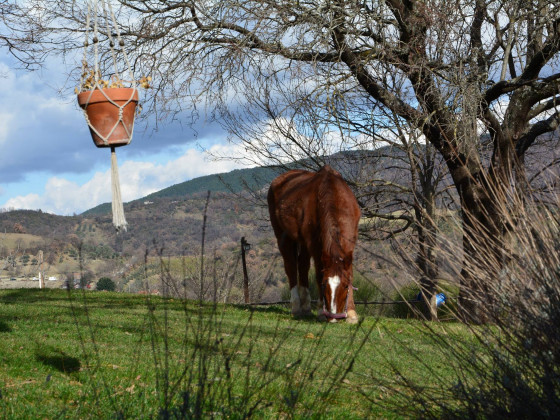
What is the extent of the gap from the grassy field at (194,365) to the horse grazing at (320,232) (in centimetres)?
47

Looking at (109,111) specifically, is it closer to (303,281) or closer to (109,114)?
(109,114)

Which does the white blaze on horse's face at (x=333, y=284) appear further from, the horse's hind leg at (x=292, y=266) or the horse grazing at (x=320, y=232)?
the horse's hind leg at (x=292, y=266)

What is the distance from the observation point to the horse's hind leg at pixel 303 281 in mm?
11445

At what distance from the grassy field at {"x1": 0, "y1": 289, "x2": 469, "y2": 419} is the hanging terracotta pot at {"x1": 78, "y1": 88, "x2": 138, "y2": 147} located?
1469mm

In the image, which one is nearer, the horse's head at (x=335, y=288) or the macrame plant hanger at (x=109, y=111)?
the macrame plant hanger at (x=109, y=111)

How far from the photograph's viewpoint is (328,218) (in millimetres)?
10055

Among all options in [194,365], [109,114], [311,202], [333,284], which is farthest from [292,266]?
[109,114]

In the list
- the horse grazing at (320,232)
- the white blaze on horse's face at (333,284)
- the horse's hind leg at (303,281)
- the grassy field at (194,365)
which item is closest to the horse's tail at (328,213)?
the horse grazing at (320,232)

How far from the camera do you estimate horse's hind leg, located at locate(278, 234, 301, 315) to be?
37.4 feet

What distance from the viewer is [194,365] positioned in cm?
624

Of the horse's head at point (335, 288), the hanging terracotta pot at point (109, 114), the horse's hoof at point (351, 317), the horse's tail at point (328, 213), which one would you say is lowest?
the horse's hoof at point (351, 317)

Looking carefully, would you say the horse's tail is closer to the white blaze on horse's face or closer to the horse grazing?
the horse grazing

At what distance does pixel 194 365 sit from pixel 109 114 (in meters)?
2.39

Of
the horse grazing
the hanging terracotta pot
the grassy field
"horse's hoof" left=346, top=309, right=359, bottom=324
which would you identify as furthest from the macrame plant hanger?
"horse's hoof" left=346, top=309, right=359, bottom=324
